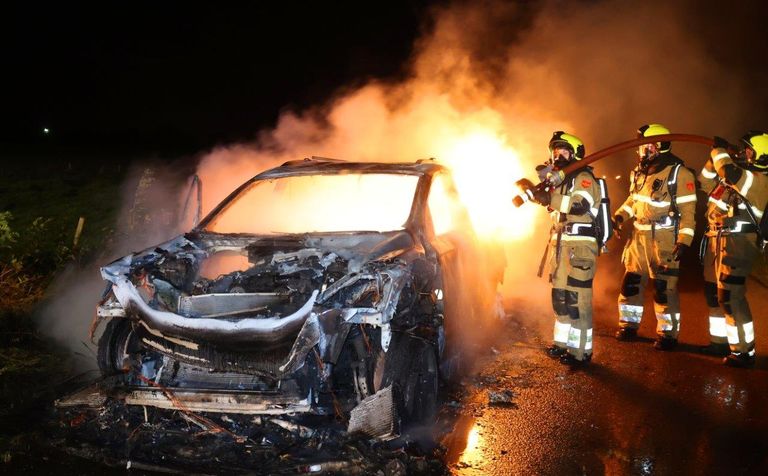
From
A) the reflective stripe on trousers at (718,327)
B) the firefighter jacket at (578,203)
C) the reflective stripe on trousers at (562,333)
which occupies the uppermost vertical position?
the firefighter jacket at (578,203)

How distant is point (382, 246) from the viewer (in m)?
3.95

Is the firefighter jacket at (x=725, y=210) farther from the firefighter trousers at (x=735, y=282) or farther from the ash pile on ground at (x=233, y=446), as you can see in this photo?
the ash pile on ground at (x=233, y=446)

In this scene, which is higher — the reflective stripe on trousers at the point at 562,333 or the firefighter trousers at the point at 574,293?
the firefighter trousers at the point at 574,293

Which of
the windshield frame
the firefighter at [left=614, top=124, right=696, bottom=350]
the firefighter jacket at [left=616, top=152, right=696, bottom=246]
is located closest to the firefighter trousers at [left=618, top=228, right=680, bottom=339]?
the firefighter at [left=614, top=124, right=696, bottom=350]

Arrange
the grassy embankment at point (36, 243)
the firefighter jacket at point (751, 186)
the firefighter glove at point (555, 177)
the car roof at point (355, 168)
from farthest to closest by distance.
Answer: the firefighter jacket at point (751, 186) < the firefighter glove at point (555, 177) < the car roof at point (355, 168) < the grassy embankment at point (36, 243)

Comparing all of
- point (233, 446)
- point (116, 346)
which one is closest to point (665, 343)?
point (233, 446)

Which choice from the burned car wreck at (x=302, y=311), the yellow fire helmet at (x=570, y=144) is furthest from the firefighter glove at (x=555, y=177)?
the burned car wreck at (x=302, y=311)

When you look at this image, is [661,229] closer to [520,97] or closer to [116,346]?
[116,346]

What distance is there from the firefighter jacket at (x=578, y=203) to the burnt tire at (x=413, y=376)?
203cm

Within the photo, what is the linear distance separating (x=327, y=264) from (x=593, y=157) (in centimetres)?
275

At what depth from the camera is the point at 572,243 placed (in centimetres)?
521

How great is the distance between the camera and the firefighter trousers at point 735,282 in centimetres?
520

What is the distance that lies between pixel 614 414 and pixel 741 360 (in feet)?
5.95

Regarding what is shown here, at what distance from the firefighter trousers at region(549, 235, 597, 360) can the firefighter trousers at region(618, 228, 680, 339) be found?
94 centimetres
